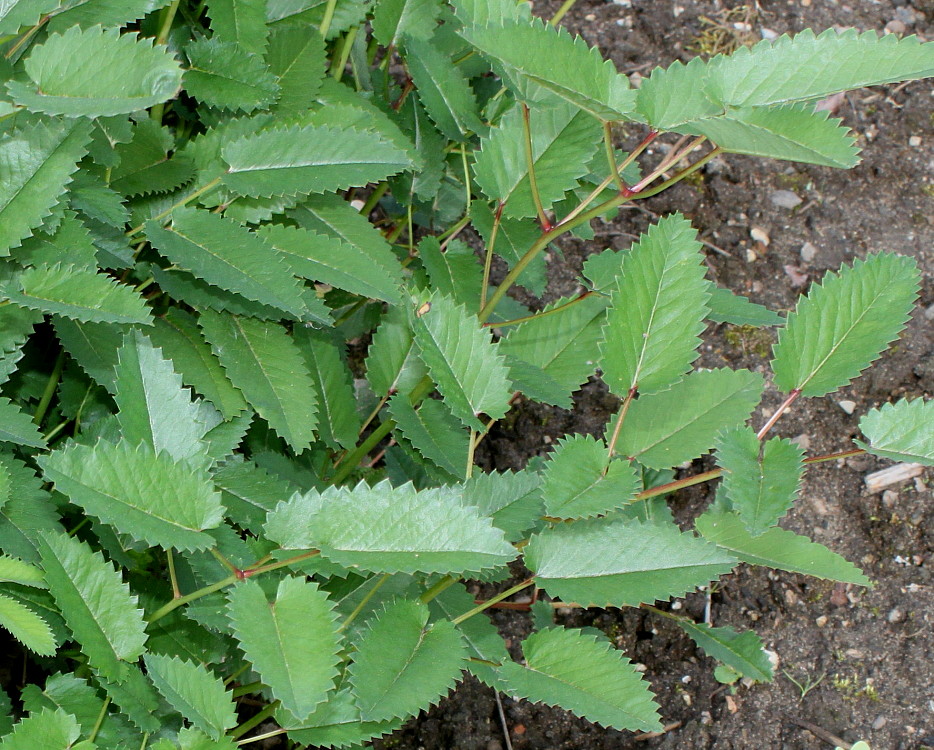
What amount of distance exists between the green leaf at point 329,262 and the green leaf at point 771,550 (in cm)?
53

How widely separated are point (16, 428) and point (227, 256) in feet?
1.14

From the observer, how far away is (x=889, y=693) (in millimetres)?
1622

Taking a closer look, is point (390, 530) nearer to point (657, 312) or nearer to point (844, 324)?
point (657, 312)

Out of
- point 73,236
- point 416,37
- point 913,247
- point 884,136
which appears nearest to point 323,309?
point 73,236

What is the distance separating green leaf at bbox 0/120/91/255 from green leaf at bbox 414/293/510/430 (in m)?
0.49

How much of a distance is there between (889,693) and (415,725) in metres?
0.84

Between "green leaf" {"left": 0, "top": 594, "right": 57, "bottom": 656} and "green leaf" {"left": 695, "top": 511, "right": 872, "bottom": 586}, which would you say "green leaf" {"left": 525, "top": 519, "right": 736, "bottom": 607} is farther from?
"green leaf" {"left": 0, "top": 594, "right": 57, "bottom": 656}

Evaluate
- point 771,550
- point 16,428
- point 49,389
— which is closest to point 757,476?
point 771,550

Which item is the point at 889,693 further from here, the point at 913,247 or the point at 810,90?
the point at 810,90

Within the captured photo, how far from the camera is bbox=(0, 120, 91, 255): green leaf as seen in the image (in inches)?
45.8

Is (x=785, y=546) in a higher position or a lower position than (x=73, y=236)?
lower

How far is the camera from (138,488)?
1027 millimetres

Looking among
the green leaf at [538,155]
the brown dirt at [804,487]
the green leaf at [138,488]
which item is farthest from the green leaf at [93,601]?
the green leaf at [538,155]

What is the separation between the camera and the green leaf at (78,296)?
107 cm
